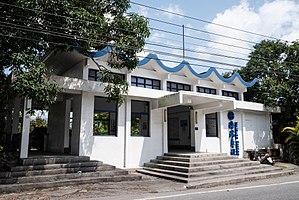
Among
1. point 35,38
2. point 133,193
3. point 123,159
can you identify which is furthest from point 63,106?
point 133,193

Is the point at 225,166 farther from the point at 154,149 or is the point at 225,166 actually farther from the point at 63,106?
the point at 63,106

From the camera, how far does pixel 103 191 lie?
26.2 ft

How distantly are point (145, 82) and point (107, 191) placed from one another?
6.87 meters

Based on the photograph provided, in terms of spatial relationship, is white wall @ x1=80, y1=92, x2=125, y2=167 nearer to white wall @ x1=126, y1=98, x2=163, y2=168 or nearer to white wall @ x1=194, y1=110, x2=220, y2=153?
white wall @ x1=126, y1=98, x2=163, y2=168

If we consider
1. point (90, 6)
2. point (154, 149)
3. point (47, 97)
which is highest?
point (90, 6)

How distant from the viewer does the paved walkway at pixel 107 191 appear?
23.7 feet

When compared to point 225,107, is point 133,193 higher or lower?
lower

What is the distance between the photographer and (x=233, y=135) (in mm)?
15750

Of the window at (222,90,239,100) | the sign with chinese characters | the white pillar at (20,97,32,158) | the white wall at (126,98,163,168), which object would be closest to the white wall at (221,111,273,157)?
the sign with chinese characters

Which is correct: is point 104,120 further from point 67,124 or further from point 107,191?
point 107,191

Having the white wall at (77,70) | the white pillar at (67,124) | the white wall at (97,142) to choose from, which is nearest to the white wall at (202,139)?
the white wall at (97,142)

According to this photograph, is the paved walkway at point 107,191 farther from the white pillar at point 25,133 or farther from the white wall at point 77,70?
the white wall at point 77,70

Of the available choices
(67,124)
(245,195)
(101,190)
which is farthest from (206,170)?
(67,124)

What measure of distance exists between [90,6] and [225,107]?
325 inches
